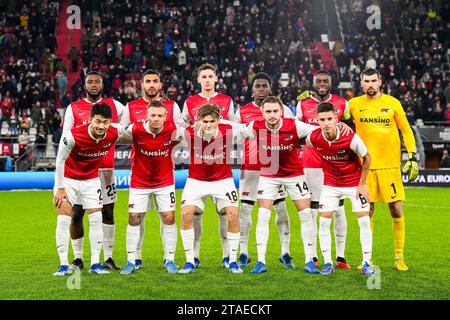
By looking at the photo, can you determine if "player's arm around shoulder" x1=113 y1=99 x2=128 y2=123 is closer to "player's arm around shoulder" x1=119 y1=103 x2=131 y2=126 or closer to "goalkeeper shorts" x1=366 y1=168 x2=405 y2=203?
"player's arm around shoulder" x1=119 y1=103 x2=131 y2=126

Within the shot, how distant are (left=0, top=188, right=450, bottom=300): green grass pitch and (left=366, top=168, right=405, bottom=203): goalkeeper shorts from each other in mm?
890

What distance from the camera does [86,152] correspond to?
9125mm

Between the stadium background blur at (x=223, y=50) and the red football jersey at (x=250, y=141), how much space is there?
16.4 meters

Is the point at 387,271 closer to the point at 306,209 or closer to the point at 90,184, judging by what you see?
the point at 306,209

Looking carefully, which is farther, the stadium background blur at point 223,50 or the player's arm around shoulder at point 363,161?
the stadium background blur at point 223,50

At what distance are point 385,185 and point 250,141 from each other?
176 centimetres

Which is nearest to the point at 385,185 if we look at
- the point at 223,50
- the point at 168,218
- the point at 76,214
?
the point at 168,218

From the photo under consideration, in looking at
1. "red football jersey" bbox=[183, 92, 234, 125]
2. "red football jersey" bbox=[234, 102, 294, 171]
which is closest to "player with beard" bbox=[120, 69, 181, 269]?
"red football jersey" bbox=[183, 92, 234, 125]

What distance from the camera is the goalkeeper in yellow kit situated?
9.64m

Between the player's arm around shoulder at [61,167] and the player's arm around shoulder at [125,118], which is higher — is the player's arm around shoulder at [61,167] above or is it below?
below

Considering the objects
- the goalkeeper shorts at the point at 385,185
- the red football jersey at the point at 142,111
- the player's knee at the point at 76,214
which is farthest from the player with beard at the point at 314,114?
the player's knee at the point at 76,214

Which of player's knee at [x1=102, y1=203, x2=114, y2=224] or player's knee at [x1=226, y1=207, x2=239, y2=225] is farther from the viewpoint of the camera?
player's knee at [x1=102, y1=203, x2=114, y2=224]

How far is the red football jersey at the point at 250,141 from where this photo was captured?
9773mm

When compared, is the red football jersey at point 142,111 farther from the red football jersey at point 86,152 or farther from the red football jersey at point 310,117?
the red football jersey at point 310,117
